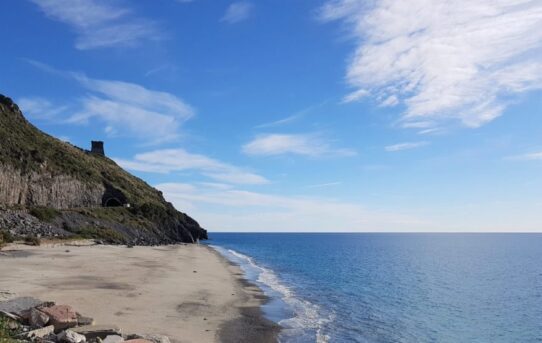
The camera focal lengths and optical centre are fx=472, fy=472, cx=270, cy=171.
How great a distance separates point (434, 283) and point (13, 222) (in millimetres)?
46879

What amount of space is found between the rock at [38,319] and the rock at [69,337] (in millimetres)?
1505

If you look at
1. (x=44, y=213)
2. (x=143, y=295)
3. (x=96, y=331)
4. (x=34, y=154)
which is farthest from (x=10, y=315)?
(x=34, y=154)

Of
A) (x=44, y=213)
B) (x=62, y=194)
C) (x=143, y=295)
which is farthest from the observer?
(x=62, y=194)

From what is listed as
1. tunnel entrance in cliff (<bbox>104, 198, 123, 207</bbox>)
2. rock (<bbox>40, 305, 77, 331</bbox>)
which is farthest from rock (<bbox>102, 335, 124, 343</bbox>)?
tunnel entrance in cliff (<bbox>104, 198, 123, 207</bbox>)

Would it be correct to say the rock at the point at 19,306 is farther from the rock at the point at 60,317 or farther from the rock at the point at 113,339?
the rock at the point at 113,339

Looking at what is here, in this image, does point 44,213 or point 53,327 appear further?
point 44,213

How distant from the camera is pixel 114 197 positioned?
91.3 metres

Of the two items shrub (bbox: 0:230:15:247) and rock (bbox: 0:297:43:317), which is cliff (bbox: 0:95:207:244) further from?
rock (bbox: 0:297:43:317)

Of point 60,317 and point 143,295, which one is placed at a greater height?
point 60,317

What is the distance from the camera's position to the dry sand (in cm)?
2023

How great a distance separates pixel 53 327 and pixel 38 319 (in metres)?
0.65

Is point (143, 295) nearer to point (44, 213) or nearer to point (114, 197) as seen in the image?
point (44, 213)

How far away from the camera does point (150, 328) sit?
18969 millimetres

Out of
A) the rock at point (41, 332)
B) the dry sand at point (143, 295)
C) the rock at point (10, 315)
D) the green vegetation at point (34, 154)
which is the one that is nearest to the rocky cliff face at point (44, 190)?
the green vegetation at point (34, 154)
